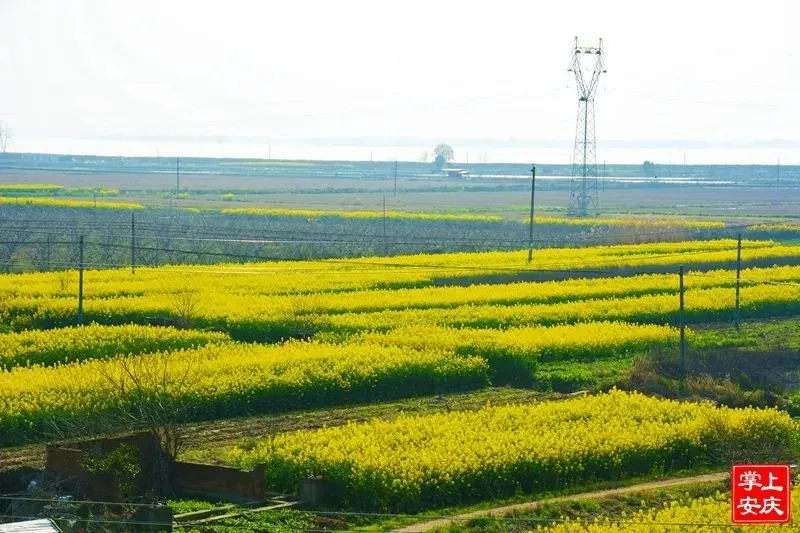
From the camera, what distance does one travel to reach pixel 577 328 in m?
40.7

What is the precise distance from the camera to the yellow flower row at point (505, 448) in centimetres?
2336

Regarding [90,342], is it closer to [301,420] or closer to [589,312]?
[301,420]

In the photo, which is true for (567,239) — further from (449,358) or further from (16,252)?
(449,358)

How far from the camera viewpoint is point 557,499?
23484 millimetres

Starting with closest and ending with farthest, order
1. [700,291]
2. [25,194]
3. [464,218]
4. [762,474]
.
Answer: [762,474] → [700,291] → [464,218] → [25,194]

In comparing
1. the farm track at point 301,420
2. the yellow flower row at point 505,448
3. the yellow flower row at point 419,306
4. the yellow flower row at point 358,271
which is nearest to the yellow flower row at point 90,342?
the yellow flower row at point 419,306

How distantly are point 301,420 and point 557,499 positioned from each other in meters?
7.71

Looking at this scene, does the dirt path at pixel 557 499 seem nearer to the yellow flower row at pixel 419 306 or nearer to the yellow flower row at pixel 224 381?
the yellow flower row at pixel 224 381

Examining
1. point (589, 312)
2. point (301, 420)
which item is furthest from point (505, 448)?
point (589, 312)

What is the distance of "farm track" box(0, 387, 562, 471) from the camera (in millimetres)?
26188

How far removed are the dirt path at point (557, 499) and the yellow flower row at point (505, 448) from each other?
66cm

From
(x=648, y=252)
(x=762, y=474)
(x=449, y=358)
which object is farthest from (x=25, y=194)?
(x=762, y=474)

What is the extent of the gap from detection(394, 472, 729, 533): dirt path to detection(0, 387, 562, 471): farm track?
535cm

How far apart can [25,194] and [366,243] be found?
58.7m
